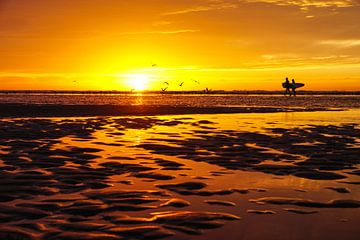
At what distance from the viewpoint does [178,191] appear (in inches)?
327

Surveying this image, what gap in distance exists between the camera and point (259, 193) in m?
8.11

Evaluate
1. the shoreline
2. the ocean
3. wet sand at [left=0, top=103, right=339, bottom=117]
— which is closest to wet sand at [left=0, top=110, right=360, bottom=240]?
the shoreline

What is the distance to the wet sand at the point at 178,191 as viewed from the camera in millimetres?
5891

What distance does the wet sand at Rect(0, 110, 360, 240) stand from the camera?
589cm

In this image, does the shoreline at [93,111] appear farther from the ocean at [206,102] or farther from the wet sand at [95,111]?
the ocean at [206,102]

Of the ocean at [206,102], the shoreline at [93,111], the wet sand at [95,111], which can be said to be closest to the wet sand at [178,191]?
the shoreline at [93,111]

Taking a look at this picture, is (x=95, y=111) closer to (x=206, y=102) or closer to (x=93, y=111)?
(x=93, y=111)

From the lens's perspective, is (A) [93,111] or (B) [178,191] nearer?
(B) [178,191]

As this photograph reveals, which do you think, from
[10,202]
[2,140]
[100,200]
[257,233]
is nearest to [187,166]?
[100,200]

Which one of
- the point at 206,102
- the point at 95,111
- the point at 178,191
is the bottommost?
the point at 206,102

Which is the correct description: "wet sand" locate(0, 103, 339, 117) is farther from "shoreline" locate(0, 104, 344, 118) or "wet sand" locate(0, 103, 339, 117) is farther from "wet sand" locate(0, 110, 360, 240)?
"wet sand" locate(0, 110, 360, 240)

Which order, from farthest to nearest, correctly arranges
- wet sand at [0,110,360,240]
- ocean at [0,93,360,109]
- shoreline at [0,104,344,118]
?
ocean at [0,93,360,109] → shoreline at [0,104,344,118] → wet sand at [0,110,360,240]

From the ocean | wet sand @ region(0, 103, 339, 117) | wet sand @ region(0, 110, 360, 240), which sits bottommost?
the ocean

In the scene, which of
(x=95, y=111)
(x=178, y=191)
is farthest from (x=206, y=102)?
(x=178, y=191)
